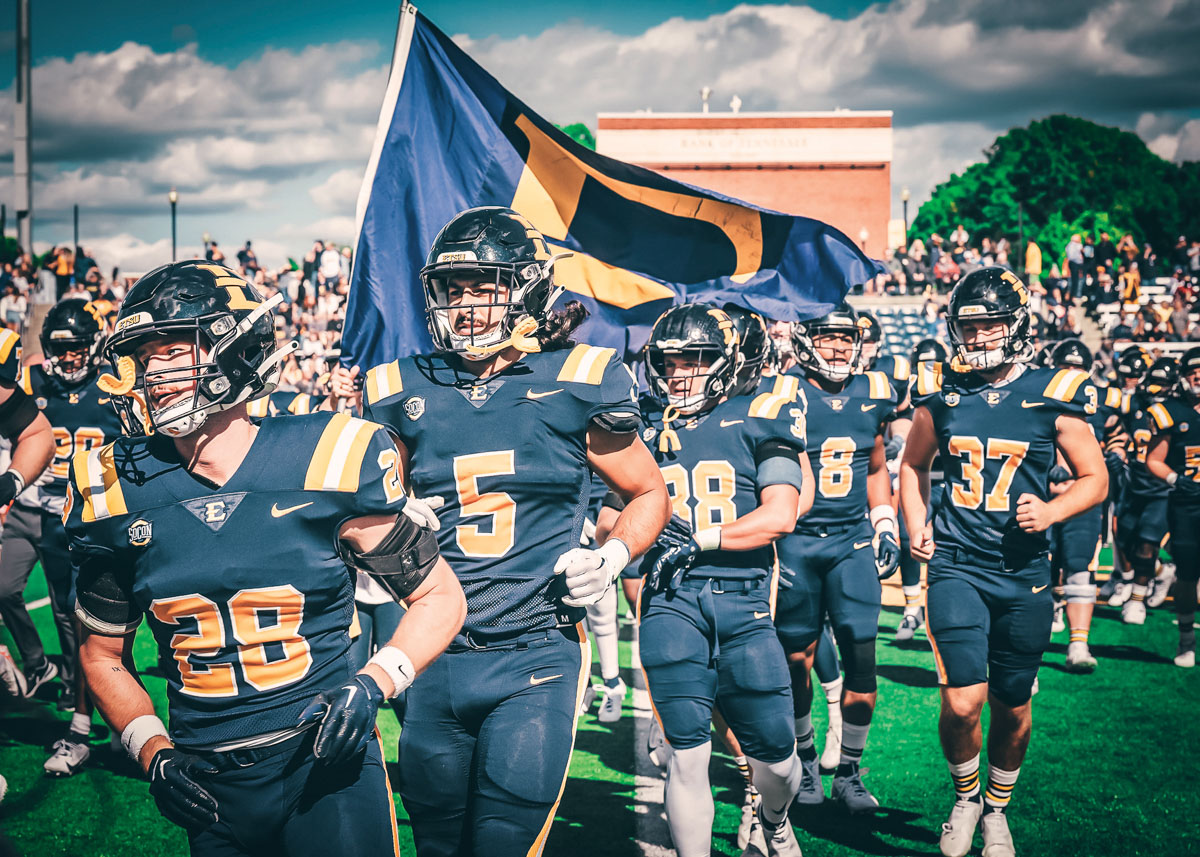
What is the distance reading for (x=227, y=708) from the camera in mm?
2643

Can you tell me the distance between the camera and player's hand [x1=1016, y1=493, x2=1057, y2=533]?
485 centimetres

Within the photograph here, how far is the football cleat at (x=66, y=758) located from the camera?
Answer: 5910 millimetres

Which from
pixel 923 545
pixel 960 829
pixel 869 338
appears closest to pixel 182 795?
pixel 960 829

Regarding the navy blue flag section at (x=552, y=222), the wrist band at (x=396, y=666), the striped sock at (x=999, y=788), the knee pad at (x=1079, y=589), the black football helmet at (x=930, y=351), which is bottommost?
the striped sock at (x=999, y=788)

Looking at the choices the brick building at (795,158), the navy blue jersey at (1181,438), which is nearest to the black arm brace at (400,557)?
the navy blue jersey at (1181,438)

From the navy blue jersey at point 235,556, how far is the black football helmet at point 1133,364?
410 inches

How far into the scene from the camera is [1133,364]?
11.1 meters

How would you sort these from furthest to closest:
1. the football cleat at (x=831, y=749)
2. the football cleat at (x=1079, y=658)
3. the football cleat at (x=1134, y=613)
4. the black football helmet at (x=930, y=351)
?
the football cleat at (x=1134, y=613) < the black football helmet at (x=930, y=351) < the football cleat at (x=1079, y=658) < the football cleat at (x=831, y=749)

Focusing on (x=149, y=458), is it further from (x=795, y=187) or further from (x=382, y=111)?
(x=795, y=187)

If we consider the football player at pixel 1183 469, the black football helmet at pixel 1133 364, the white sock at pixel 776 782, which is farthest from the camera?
the black football helmet at pixel 1133 364

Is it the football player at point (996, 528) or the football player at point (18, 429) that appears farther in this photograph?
the football player at point (18, 429)

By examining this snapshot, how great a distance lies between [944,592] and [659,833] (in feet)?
6.13

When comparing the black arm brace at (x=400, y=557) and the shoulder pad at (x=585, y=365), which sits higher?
the shoulder pad at (x=585, y=365)

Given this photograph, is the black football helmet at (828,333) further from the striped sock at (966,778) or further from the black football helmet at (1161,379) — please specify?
the black football helmet at (1161,379)
